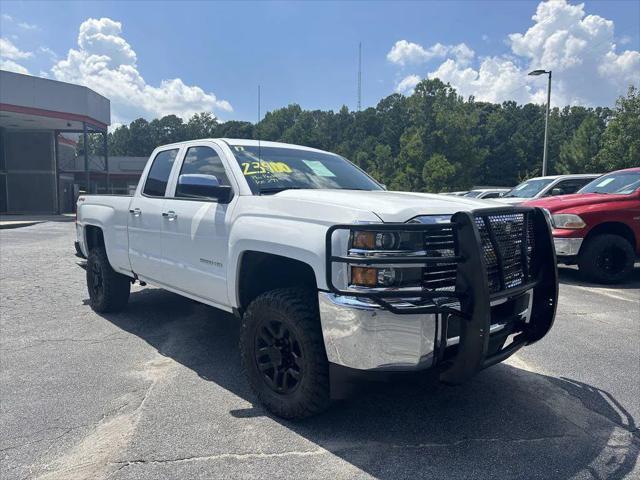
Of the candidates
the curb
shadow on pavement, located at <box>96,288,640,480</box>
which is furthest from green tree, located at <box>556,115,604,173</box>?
shadow on pavement, located at <box>96,288,640,480</box>

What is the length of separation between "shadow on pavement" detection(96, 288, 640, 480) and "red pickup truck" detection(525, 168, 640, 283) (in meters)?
4.43

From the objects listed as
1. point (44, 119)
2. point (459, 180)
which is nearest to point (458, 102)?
point (459, 180)

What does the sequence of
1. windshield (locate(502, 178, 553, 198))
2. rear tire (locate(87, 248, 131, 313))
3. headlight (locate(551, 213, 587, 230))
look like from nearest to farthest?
rear tire (locate(87, 248, 131, 313)), headlight (locate(551, 213, 587, 230)), windshield (locate(502, 178, 553, 198))

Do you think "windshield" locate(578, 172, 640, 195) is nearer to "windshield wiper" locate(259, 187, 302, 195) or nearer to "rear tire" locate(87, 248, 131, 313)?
"windshield wiper" locate(259, 187, 302, 195)

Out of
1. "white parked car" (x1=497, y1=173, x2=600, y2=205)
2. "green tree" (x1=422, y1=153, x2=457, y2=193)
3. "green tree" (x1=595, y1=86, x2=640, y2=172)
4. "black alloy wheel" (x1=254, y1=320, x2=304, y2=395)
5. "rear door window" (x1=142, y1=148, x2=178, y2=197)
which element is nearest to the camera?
"black alloy wheel" (x1=254, y1=320, x2=304, y2=395)

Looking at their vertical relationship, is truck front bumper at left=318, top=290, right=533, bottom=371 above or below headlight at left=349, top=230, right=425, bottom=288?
below

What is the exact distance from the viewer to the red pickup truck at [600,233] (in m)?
7.73

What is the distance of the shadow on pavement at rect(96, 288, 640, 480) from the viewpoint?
270 cm

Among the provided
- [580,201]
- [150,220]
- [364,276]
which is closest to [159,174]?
[150,220]

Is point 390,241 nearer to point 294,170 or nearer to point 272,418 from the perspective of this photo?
point 272,418

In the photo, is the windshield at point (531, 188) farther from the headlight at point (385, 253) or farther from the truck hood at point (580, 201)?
the headlight at point (385, 253)

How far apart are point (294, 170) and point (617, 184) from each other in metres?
6.79

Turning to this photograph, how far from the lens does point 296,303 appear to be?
10.0 feet

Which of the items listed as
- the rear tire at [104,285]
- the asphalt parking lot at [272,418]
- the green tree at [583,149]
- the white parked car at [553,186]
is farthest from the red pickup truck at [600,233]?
the green tree at [583,149]
